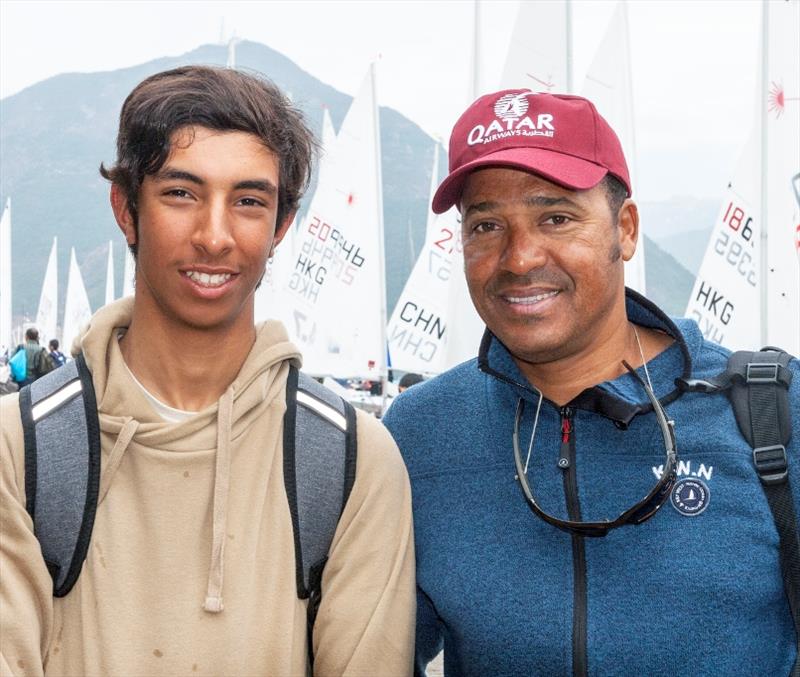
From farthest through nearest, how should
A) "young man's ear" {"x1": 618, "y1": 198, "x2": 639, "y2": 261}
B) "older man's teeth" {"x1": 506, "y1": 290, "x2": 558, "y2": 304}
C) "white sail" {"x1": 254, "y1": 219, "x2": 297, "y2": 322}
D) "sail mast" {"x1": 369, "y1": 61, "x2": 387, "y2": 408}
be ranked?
"white sail" {"x1": 254, "y1": 219, "x2": 297, "y2": 322}
"sail mast" {"x1": 369, "y1": 61, "x2": 387, "y2": 408}
"young man's ear" {"x1": 618, "y1": 198, "x2": 639, "y2": 261}
"older man's teeth" {"x1": 506, "y1": 290, "x2": 558, "y2": 304}

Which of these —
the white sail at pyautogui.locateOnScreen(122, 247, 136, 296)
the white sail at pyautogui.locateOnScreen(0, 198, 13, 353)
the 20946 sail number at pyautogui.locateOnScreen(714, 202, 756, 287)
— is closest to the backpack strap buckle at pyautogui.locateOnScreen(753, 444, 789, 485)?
the white sail at pyautogui.locateOnScreen(122, 247, 136, 296)

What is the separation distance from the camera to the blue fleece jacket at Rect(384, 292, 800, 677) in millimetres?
2381

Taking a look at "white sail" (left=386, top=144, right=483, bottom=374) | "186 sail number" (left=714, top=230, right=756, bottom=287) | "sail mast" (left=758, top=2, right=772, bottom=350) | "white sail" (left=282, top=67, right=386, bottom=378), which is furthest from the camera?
"white sail" (left=282, top=67, right=386, bottom=378)

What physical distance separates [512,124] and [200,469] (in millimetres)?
1178

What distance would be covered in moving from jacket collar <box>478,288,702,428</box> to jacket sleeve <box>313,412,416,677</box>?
50 cm

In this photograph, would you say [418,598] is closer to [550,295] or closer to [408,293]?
[550,295]

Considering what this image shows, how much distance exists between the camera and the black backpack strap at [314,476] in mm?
2248

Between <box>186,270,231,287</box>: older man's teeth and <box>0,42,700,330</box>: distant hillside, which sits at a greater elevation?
<box>0,42,700,330</box>: distant hillside

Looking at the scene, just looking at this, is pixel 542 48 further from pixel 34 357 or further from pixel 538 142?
pixel 538 142

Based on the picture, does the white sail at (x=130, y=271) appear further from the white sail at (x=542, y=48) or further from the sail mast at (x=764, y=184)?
the sail mast at (x=764, y=184)

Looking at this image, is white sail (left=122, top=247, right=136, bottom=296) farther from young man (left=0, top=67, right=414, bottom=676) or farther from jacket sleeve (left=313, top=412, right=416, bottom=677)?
jacket sleeve (left=313, top=412, right=416, bottom=677)

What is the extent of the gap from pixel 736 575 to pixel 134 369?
1.47 meters

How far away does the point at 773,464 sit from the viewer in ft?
7.91

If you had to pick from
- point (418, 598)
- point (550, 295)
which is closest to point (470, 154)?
point (550, 295)
